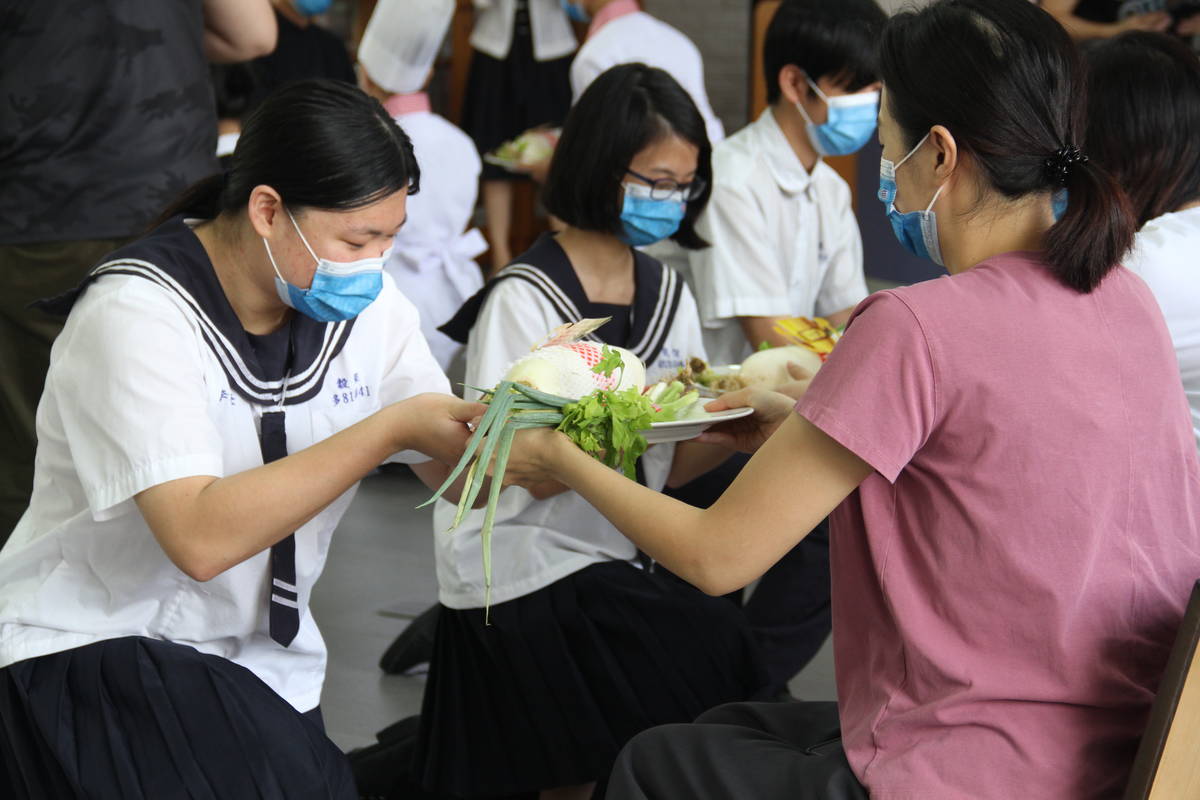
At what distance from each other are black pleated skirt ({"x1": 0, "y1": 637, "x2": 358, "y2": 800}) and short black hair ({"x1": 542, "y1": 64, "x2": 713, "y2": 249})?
3.54 feet

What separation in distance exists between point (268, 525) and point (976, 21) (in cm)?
96

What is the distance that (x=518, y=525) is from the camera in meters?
2.16

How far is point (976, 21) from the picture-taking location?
1309mm

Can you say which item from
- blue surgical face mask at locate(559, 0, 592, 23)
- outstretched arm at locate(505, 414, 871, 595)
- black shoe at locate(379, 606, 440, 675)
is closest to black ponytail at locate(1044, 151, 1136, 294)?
outstretched arm at locate(505, 414, 871, 595)

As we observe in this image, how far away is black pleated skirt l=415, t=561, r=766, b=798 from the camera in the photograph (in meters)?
2.07

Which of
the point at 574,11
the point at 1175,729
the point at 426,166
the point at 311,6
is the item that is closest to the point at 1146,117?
the point at 1175,729

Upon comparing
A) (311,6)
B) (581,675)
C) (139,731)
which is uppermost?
(311,6)

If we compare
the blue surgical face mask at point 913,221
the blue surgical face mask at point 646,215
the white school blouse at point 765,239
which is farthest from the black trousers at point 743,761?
the white school blouse at point 765,239

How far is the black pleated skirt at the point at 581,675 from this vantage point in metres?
2.07

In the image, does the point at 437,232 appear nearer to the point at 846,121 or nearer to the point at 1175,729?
the point at 846,121

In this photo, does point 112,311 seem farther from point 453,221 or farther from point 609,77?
point 453,221

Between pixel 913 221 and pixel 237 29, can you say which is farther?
pixel 237 29

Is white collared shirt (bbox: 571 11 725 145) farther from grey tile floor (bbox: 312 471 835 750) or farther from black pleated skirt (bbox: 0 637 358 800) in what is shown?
black pleated skirt (bbox: 0 637 358 800)

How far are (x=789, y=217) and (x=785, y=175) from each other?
0.10m
